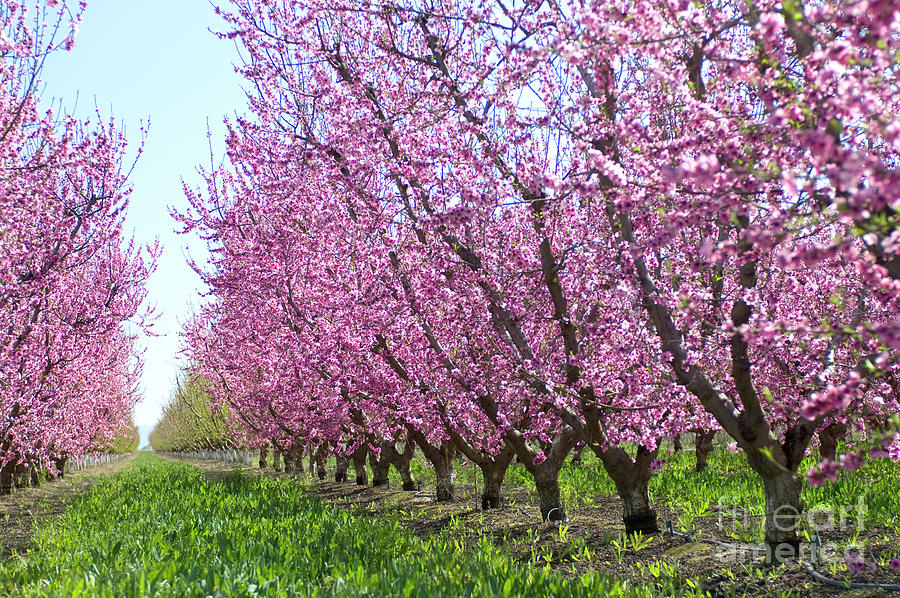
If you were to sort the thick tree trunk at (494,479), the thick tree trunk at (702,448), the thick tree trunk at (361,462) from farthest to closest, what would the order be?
the thick tree trunk at (361,462)
the thick tree trunk at (702,448)
the thick tree trunk at (494,479)

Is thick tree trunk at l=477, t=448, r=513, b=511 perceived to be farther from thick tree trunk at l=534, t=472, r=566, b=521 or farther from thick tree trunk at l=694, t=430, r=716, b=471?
thick tree trunk at l=694, t=430, r=716, b=471

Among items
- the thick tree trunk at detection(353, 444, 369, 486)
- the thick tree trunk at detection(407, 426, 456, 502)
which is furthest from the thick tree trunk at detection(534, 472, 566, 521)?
the thick tree trunk at detection(353, 444, 369, 486)

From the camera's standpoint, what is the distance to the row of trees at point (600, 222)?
3.48m

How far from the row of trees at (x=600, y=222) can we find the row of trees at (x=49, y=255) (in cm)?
293

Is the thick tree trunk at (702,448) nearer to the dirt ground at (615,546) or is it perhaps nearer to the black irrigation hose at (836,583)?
the dirt ground at (615,546)

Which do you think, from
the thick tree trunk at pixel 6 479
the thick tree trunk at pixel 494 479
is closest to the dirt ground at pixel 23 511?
the thick tree trunk at pixel 6 479

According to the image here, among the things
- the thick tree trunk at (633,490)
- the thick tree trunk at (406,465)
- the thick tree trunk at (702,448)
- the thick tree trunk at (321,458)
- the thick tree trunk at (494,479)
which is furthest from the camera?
the thick tree trunk at (321,458)

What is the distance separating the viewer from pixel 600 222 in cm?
809

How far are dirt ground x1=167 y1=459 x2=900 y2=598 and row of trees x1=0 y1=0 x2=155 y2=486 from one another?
23.0 ft

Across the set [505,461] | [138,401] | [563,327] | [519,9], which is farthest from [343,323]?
[138,401]

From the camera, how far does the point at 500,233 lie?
810 cm

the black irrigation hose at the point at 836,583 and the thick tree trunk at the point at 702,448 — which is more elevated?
the thick tree trunk at the point at 702,448

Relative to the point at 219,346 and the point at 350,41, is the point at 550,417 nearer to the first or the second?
the point at 350,41

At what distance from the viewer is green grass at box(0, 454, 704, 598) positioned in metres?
4.64
